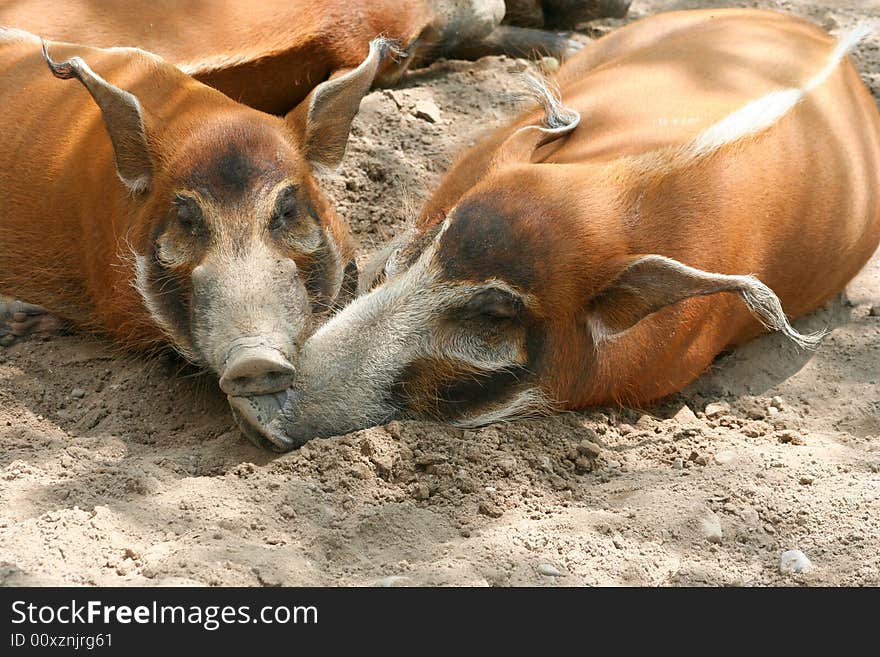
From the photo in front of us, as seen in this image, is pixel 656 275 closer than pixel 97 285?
Yes

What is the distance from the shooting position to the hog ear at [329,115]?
486cm

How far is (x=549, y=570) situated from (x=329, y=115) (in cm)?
221

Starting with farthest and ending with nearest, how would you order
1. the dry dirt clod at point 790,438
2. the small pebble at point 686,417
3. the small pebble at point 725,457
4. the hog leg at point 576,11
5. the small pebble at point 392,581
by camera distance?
the hog leg at point 576,11
the small pebble at point 686,417
the dry dirt clod at point 790,438
the small pebble at point 725,457
the small pebble at point 392,581

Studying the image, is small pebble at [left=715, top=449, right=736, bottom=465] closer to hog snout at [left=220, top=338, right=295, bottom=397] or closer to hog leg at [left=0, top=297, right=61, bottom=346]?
hog snout at [left=220, top=338, right=295, bottom=397]

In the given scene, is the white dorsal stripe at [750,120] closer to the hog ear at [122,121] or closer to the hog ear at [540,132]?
the hog ear at [540,132]

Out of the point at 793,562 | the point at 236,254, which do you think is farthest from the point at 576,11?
the point at 793,562

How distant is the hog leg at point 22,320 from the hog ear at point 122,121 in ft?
2.29

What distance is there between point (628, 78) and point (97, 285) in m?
2.28

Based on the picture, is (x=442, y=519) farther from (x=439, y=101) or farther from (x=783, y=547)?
(x=439, y=101)

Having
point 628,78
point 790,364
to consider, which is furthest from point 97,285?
point 790,364

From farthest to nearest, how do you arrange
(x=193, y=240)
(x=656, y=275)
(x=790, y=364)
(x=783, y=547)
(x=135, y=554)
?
(x=790, y=364), (x=193, y=240), (x=656, y=275), (x=783, y=547), (x=135, y=554)

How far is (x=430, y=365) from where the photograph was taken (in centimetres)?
414

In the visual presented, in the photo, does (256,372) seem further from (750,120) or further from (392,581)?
(750,120)

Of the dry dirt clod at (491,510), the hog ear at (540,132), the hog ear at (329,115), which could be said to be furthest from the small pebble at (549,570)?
the hog ear at (329,115)
